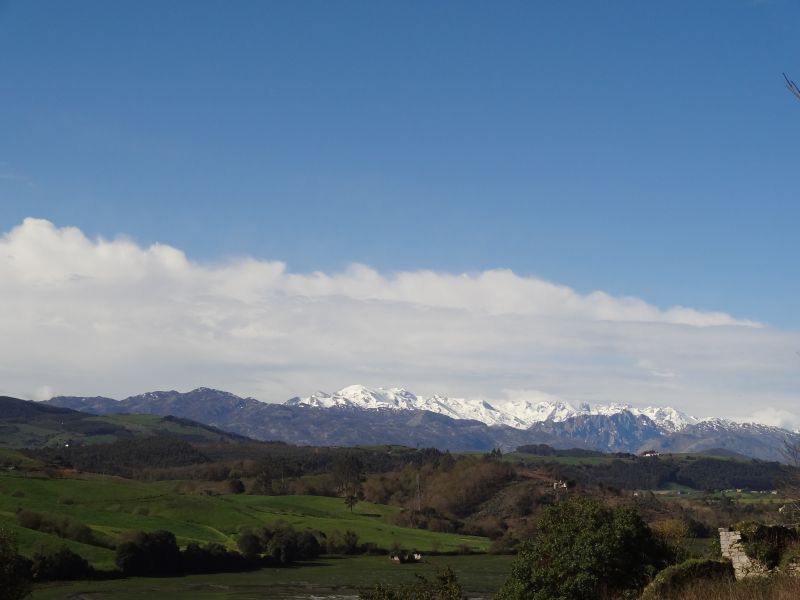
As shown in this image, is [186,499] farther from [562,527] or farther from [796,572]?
[796,572]

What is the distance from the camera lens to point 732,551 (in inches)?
1683

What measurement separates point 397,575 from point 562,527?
250ft

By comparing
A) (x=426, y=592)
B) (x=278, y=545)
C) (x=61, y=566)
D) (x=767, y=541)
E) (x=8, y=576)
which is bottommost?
(x=278, y=545)

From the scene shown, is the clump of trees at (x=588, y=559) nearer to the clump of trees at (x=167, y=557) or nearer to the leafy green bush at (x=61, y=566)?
the leafy green bush at (x=61, y=566)

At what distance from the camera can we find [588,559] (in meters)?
48.2

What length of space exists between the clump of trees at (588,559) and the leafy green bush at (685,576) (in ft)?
15.1

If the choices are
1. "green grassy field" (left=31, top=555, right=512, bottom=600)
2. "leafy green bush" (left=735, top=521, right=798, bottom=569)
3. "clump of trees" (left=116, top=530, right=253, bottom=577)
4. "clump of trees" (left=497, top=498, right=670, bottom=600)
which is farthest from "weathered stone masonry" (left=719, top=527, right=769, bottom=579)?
"clump of trees" (left=116, top=530, right=253, bottom=577)

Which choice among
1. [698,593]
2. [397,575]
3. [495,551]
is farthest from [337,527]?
[698,593]

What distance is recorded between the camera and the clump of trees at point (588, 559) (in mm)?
47625

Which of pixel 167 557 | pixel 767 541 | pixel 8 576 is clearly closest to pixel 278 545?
pixel 167 557

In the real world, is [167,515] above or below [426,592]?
below

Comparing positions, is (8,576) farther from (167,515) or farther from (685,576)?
(167,515)

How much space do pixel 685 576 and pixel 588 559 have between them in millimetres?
7037

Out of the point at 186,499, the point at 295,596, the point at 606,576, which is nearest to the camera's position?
the point at 606,576
